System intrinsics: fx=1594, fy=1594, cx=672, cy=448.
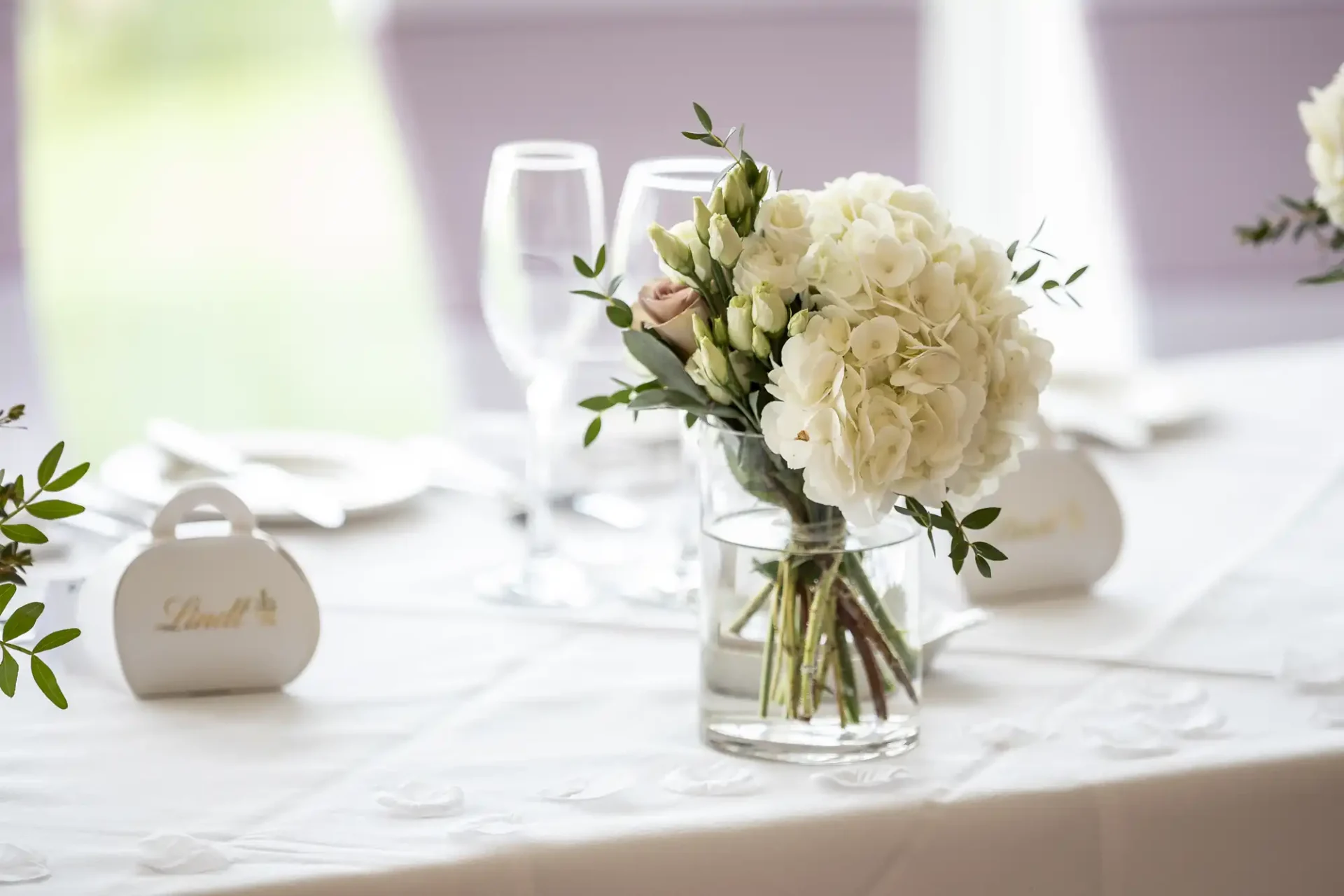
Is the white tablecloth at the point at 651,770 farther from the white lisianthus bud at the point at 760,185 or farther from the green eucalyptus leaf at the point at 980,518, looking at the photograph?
the white lisianthus bud at the point at 760,185

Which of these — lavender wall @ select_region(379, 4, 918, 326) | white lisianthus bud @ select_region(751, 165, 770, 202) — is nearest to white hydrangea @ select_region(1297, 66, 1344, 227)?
white lisianthus bud @ select_region(751, 165, 770, 202)

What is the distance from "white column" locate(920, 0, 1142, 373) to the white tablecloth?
3.22 metres

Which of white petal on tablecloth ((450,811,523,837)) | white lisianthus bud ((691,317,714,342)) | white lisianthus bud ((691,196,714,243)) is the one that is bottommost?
white petal on tablecloth ((450,811,523,837))

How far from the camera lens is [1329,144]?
3.89ft

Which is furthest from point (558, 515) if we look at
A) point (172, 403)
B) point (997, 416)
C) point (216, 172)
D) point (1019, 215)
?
point (216, 172)

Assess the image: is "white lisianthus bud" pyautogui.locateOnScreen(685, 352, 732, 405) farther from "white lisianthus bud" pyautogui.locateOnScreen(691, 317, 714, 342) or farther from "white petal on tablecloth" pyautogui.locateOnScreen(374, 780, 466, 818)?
"white petal on tablecloth" pyautogui.locateOnScreen(374, 780, 466, 818)

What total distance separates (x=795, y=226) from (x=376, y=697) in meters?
0.42

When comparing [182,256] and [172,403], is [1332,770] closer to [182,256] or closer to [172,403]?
[172,403]

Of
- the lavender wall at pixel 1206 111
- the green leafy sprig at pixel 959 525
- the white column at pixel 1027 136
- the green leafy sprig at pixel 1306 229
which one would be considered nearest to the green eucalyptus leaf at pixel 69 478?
the green leafy sprig at pixel 959 525

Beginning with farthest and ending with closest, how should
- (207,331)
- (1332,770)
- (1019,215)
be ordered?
(207,331) < (1019,215) < (1332,770)

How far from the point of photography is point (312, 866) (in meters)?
0.80

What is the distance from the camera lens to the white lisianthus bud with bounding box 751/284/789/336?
85cm

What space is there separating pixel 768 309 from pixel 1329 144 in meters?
0.57

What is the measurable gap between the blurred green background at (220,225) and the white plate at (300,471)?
295cm
